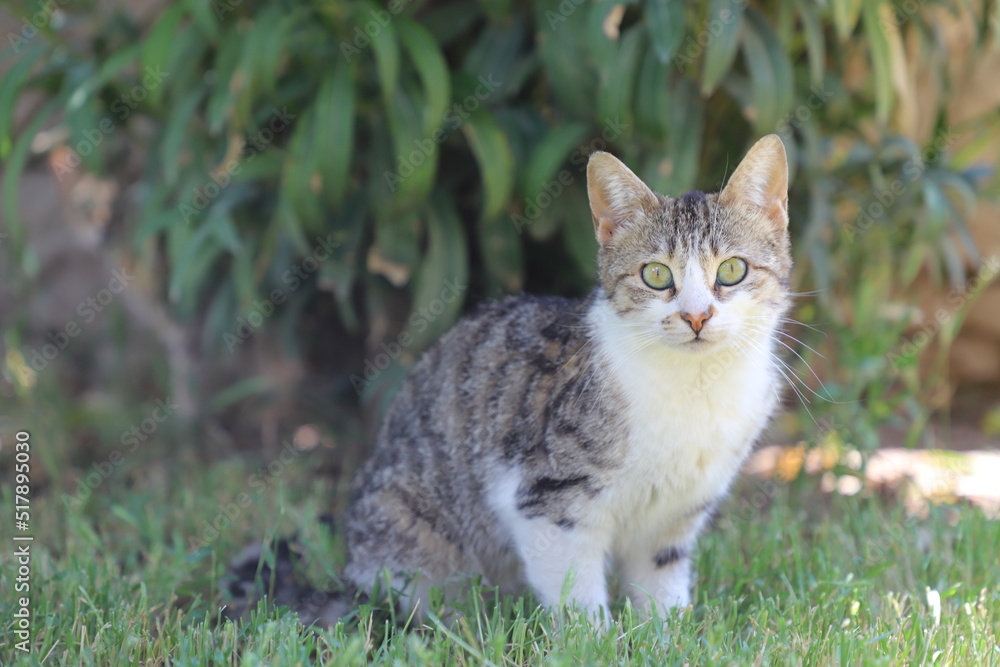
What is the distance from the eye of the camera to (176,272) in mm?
3895

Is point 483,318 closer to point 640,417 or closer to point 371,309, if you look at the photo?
point 640,417

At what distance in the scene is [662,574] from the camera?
2898mm

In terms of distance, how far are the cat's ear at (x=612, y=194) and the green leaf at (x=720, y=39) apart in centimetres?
106

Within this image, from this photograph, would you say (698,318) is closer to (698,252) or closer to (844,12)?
(698,252)

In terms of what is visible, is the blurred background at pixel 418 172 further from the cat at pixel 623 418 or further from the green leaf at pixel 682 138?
the cat at pixel 623 418

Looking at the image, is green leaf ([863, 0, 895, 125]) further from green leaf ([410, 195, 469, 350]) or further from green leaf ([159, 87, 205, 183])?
green leaf ([159, 87, 205, 183])

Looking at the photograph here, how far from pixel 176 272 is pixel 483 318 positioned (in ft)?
4.83

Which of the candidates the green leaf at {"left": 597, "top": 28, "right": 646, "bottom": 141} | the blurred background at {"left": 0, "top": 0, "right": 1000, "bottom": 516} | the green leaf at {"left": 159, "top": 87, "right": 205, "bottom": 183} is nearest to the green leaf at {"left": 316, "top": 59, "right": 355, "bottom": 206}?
the blurred background at {"left": 0, "top": 0, "right": 1000, "bottom": 516}

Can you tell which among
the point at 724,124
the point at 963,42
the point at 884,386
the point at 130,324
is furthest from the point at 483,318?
the point at 963,42

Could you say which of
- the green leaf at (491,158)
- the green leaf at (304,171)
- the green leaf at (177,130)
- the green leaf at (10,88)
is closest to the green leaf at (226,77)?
the green leaf at (177,130)

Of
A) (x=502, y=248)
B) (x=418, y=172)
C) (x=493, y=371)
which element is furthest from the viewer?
(x=502, y=248)

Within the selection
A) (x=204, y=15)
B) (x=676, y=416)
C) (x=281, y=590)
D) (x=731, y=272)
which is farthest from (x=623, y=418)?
(x=204, y=15)

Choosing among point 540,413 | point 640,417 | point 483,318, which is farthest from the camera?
point 483,318

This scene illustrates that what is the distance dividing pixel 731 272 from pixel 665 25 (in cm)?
135
